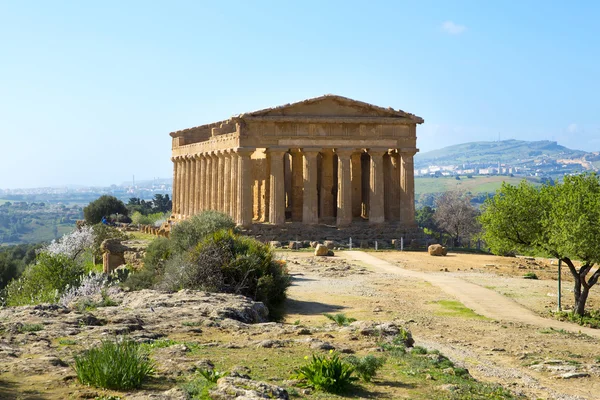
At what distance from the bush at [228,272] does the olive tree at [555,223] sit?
9.62m

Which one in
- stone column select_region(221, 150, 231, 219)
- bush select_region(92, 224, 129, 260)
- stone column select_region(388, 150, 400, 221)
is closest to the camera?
bush select_region(92, 224, 129, 260)

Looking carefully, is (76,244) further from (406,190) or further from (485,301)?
(485,301)

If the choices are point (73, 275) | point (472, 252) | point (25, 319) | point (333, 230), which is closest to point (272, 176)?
point (333, 230)

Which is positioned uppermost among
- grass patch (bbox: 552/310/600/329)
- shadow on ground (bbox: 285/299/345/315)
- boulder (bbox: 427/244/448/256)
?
boulder (bbox: 427/244/448/256)

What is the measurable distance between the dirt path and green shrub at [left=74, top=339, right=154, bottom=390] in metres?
17.6

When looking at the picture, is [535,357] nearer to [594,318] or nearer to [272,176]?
[594,318]

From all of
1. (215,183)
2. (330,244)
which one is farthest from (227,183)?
(330,244)

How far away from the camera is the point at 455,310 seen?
99.9 feet

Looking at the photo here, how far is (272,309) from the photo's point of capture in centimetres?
2870

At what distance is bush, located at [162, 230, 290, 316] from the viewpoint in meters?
28.5

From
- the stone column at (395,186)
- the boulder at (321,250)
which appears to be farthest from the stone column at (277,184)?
the stone column at (395,186)

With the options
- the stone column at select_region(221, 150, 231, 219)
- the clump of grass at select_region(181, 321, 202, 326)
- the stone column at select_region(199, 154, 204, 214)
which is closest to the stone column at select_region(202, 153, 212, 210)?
the stone column at select_region(199, 154, 204, 214)

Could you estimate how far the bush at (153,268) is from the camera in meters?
31.8

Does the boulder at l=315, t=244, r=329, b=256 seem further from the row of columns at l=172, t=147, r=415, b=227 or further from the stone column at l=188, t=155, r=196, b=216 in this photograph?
the stone column at l=188, t=155, r=196, b=216
